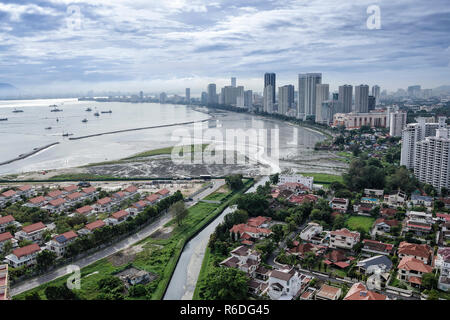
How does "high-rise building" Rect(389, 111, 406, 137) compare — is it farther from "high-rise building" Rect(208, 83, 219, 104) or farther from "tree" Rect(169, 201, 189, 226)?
"high-rise building" Rect(208, 83, 219, 104)

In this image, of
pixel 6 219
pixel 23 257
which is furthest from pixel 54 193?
pixel 23 257

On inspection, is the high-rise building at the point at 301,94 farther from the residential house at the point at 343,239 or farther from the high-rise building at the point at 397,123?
the residential house at the point at 343,239

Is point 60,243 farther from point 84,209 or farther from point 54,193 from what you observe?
point 54,193

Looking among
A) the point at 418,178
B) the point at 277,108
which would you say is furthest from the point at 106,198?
the point at 277,108

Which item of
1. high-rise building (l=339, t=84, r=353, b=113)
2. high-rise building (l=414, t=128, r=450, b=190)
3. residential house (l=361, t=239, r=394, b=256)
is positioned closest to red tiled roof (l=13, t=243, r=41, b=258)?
residential house (l=361, t=239, r=394, b=256)
